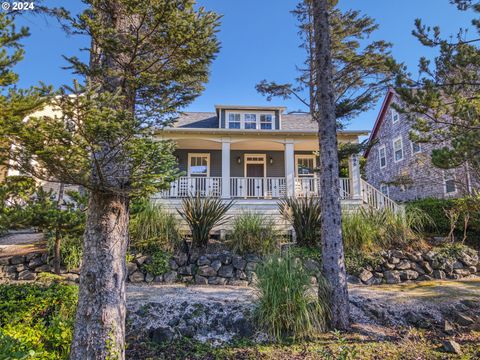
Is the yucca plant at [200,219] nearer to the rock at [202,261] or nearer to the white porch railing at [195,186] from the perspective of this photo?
the rock at [202,261]

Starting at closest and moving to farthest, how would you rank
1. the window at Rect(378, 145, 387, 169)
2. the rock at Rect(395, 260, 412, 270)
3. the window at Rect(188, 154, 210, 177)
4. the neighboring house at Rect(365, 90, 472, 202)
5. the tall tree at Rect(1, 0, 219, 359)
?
the tall tree at Rect(1, 0, 219, 359) → the rock at Rect(395, 260, 412, 270) → the neighboring house at Rect(365, 90, 472, 202) → the window at Rect(188, 154, 210, 177) → the window at Rect(378, 145, 387, 169)

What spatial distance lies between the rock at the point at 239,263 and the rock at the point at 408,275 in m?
4.00

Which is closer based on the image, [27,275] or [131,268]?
[27,275]

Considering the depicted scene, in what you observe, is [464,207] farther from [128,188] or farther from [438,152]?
[128,188]

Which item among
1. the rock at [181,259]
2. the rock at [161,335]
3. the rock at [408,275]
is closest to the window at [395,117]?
the rock at [408,275]

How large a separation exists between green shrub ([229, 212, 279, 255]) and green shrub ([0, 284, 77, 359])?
13.6ft

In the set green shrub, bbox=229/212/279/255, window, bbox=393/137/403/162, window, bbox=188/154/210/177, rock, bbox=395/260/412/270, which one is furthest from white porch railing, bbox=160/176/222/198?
window, bbox=393/137/403/162

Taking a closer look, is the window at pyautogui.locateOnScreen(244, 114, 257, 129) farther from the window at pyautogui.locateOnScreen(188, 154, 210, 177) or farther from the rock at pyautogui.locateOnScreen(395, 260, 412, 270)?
the rock at pyautogui.locateOnScreen(395, 260, 412, 270)

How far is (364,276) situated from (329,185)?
144 inches

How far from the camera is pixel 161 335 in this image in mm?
3773

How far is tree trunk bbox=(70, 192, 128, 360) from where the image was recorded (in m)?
2.74

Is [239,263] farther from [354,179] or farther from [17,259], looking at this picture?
[354,179]

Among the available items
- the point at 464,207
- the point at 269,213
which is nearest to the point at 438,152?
the point at 464,207

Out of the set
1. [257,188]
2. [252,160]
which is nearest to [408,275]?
[257,188]
